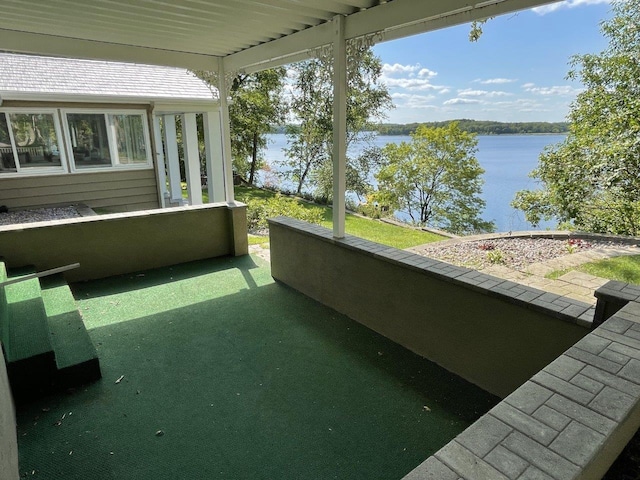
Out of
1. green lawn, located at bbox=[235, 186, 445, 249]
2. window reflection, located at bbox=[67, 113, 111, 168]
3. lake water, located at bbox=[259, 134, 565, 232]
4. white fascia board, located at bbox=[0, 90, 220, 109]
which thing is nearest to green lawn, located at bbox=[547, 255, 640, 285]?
green lawn, located at bbox=[235, 186, 445, 249]

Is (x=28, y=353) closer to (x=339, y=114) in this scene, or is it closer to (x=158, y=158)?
(x=339, y=114)

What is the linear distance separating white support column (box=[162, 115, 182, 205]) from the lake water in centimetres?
604

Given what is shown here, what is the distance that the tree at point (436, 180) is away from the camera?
11992 mm

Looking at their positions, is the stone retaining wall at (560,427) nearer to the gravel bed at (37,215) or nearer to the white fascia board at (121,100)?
the white fascia board at (121,100)

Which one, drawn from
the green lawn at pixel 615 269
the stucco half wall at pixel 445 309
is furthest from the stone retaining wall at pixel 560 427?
the green lawn at pixel 615 269

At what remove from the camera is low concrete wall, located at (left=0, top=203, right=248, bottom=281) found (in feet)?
14.2

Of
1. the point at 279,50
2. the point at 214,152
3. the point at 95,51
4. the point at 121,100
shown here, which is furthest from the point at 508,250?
the point at 121,100

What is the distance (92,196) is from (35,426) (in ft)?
20.9

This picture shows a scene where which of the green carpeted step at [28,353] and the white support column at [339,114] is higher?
the white support column at [339,114]

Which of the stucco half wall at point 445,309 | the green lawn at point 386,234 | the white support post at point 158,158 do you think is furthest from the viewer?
the white support post at point 158,158

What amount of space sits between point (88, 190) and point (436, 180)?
10.1 metres

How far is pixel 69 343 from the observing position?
9.59 feet

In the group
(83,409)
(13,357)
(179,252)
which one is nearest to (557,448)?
(83,409)

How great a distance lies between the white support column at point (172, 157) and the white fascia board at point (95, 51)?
5746 mm
